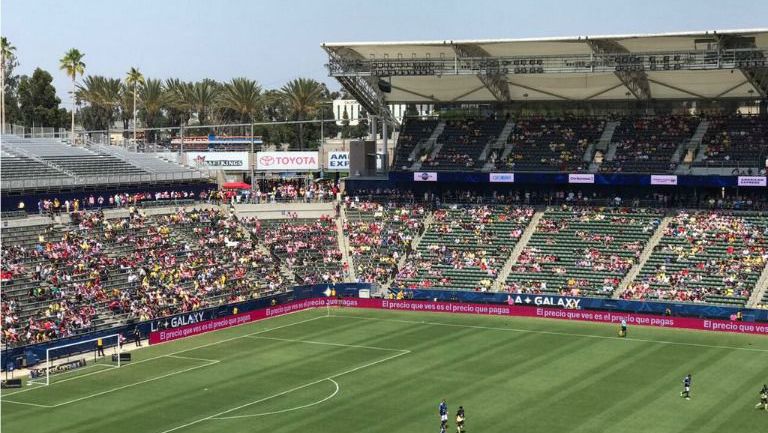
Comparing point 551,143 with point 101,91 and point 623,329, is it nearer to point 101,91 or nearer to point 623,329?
point 623,329

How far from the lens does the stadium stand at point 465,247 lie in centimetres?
7825

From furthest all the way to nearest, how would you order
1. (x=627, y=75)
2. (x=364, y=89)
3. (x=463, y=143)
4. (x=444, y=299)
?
(x=463, y=143) < (x=364, y=89) < (x=627, y=75) < (x=444, y=299)

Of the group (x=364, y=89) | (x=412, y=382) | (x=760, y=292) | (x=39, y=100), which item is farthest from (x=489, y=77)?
(x=39, y=100)

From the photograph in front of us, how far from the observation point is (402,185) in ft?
301

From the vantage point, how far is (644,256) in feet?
249

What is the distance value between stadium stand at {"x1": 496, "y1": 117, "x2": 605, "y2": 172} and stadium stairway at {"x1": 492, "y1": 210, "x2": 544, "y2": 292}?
15.4 ft

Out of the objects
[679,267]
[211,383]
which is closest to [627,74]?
[679,267]

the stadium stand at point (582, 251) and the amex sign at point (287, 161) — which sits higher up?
the amex sign at point (287, 161)

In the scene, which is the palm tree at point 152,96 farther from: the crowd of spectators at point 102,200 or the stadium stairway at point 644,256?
the stadium stairway at point 644,256

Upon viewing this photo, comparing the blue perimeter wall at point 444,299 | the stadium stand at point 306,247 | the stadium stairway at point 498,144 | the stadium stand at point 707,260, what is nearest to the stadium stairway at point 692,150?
the stadium stand at point 707,260

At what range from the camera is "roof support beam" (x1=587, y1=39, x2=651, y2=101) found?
7744 centimetres

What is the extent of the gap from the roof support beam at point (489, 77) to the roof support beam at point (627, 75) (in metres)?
8.26

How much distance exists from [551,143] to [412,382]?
4117 cm

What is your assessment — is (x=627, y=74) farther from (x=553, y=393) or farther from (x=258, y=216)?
(x=553, y=393)
